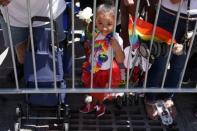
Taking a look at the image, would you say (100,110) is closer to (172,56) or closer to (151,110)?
(151,110)

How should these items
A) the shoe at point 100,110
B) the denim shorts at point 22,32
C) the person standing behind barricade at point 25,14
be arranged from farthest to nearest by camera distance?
the shoe at point 100,110, the denim shorts at point 22,32, the person standing behind barricade at point 25,14

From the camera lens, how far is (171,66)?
3756 millimetres

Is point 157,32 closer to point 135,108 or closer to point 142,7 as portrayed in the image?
point 142,7

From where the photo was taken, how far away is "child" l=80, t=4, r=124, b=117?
343cm

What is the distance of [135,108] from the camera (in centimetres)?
404

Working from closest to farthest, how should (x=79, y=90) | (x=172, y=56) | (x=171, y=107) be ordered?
(x=79, y=90) → (x=172, y=56) → (x=171, y=107)

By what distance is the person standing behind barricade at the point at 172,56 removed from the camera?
3.42 meters

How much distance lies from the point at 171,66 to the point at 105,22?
81cm

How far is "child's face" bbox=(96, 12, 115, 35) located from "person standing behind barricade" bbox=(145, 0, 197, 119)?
47cm

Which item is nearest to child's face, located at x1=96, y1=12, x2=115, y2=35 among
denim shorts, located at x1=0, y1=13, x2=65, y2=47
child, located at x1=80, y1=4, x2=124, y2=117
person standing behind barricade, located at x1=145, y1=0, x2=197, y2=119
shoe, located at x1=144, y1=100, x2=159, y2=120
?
child, located at x1=80, y1=4, x2=124, y2=117

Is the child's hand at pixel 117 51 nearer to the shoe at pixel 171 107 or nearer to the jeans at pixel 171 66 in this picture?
the jeans at pixel 171 66

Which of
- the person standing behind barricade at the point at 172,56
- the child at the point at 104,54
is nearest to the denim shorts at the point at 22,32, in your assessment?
the child at the point at 104,54

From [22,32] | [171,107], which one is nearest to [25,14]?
[22,32]

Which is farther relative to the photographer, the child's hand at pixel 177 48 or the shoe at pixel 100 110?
the shoe at pixel 100 110
